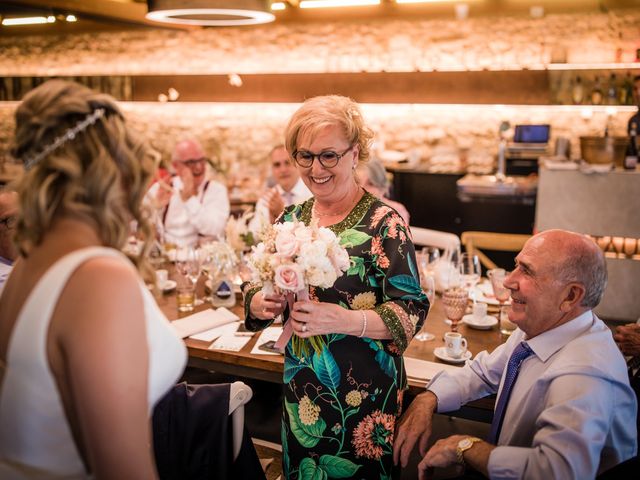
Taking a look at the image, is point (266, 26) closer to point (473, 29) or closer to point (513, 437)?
point (473, 29)

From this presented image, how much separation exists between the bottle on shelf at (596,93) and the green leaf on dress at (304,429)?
591 cm

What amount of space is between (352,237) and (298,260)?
0.83 ft

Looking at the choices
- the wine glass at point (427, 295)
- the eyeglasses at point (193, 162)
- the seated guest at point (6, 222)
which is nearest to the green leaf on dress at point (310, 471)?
the wine glass at point (427, 295)

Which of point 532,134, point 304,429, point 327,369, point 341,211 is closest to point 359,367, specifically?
point 327,369

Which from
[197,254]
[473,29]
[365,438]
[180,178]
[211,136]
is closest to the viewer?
[365,438]

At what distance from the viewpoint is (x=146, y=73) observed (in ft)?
28.8

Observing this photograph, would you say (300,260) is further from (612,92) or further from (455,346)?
(612,92)

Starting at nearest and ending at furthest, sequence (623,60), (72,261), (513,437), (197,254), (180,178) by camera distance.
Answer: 1. (72,261)
2. (513,437)
3. (197,254)
4. (180,178)
5. (623,60)

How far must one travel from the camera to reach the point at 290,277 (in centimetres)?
164

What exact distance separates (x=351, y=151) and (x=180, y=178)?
340 centimetres

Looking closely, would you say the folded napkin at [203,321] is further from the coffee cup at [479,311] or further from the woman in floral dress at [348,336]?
the coffee cup at [479,311]

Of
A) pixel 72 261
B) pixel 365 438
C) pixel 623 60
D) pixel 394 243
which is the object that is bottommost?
pixel 365 438

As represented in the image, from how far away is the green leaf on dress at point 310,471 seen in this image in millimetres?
1870

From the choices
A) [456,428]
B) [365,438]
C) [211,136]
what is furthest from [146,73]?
[365,438]
